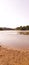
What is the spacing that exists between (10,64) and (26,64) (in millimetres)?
661

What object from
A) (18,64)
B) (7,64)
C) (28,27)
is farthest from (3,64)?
(28,27)

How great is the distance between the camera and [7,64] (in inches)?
225

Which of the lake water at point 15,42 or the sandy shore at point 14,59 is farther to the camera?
the lake water at point 15,42

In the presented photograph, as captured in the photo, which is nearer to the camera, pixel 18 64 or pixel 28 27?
pixel 18 64

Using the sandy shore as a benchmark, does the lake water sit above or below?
below

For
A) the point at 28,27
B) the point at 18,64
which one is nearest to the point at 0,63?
the point at 18,64

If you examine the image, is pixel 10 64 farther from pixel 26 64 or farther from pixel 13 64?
pixel 26 64

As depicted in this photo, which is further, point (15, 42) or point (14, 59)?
point (15, 42)

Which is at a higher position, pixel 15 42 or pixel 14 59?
pixel 14 59

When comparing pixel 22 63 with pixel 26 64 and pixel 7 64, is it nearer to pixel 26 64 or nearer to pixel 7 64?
pixel 26 64

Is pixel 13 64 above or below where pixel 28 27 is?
above

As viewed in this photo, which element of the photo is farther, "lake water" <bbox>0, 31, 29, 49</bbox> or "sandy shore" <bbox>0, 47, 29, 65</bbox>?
"lake water" <bbox>0, 31, 29, 49</bbox>

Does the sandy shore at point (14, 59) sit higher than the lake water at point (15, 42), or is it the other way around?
the sandy shore at point (14, 59)

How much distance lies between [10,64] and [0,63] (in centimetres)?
43
